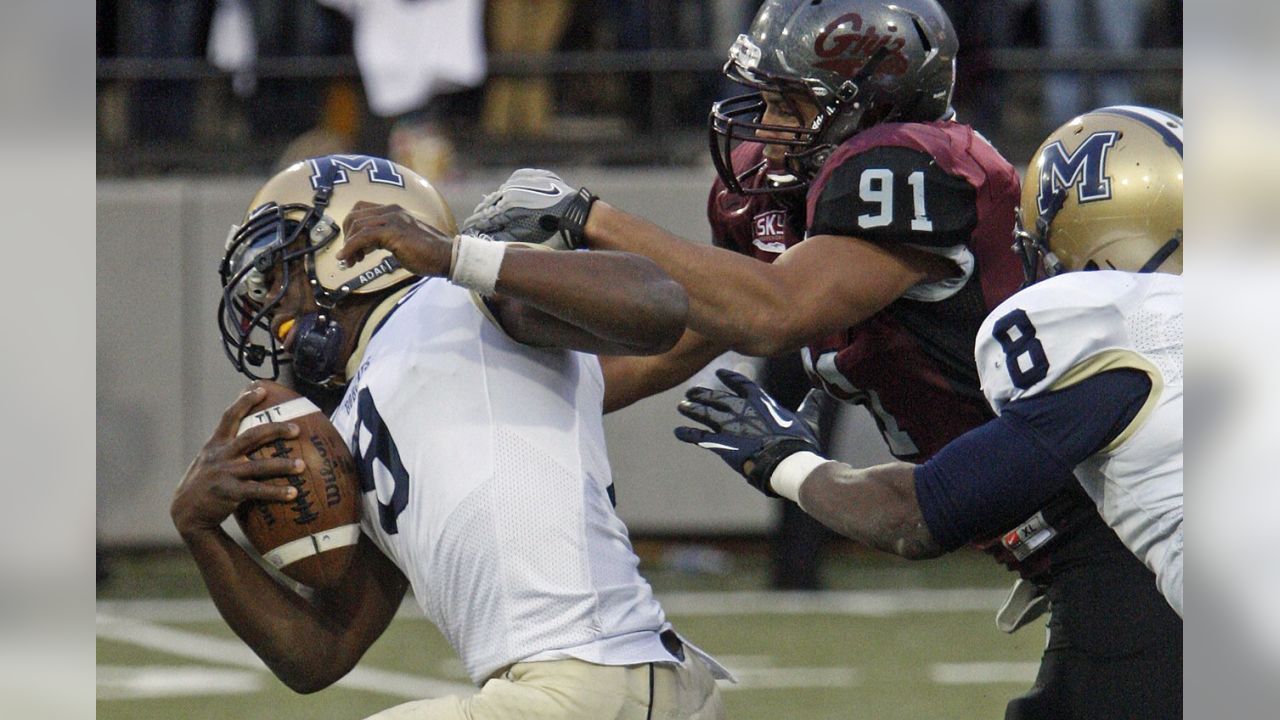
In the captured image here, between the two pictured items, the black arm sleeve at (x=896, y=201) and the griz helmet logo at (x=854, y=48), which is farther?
the griz helmet logo at (x=854, y=48)

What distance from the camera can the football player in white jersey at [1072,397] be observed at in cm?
227

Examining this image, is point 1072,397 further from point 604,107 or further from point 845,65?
point 604,107

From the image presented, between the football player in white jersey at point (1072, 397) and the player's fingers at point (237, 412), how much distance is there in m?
0.69

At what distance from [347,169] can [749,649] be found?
377 centimetres

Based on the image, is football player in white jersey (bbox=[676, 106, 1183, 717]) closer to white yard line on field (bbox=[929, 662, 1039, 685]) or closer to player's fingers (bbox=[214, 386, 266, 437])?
player's fingers (bbox=[214, 386, 266, 437])

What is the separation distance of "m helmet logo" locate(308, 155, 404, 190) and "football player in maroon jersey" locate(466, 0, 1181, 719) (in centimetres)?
22

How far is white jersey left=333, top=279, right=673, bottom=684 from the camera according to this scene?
90.4 inches

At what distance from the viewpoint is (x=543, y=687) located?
2.25m

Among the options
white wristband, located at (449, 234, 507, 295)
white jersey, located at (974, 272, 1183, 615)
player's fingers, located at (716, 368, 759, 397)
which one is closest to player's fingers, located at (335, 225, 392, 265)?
white wristband, located at (449, 234, 507, 295)

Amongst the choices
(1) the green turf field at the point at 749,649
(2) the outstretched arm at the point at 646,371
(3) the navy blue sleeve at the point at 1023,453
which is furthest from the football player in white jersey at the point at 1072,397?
(1) the green turf field at the point at 749,649

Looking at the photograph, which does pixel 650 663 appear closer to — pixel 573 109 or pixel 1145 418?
pixel 1145 418

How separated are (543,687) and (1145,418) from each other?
924 mm

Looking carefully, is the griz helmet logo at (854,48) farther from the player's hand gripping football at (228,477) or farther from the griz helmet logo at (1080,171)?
the player's hand gripping football at (228,477)
